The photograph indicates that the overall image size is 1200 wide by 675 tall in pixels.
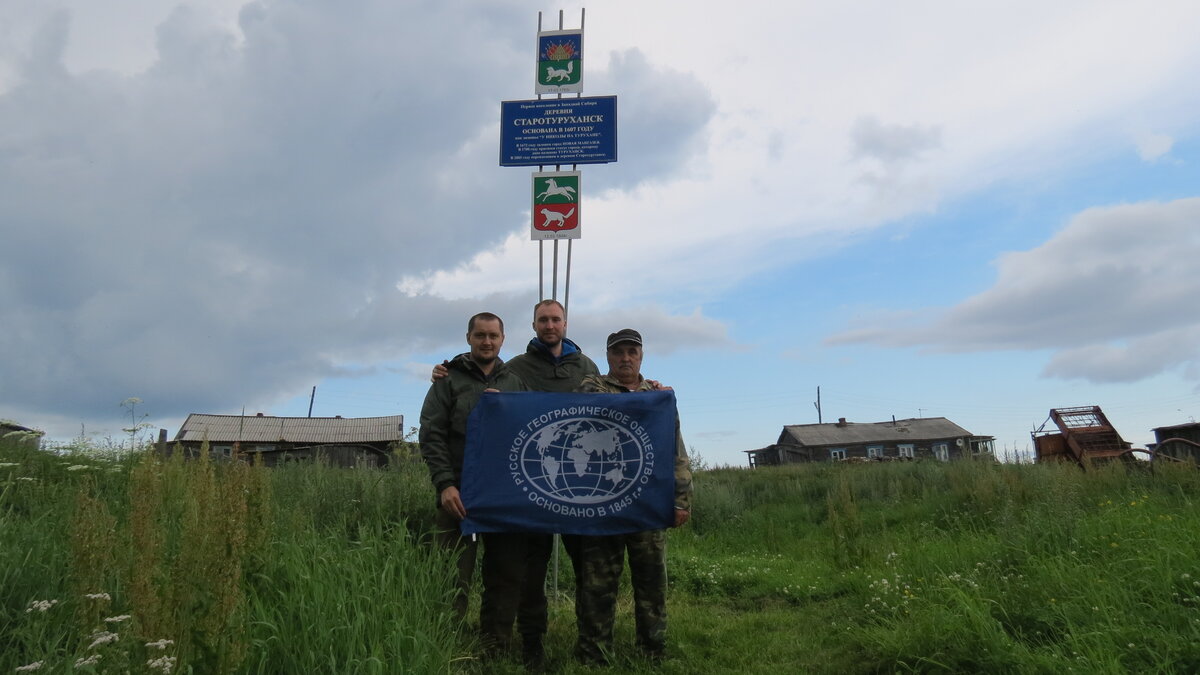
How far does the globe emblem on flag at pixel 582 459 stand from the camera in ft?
16.3

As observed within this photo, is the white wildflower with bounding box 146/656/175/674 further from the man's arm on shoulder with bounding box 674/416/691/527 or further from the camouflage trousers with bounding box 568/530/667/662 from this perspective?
the man's arm on shoulder with bounding box 674/416/691/527

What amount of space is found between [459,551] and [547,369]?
4.61 feet

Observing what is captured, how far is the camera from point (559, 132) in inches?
323

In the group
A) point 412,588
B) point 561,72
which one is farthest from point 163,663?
point 561,72

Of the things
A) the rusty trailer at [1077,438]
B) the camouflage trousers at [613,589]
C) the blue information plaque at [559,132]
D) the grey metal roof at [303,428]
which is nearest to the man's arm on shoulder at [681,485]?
the camouflage trousers at [613,589]

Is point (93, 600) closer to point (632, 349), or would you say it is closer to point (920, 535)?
point (632, 349)

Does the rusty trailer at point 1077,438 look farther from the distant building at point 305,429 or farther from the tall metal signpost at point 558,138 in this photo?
the distant building at point 305,429

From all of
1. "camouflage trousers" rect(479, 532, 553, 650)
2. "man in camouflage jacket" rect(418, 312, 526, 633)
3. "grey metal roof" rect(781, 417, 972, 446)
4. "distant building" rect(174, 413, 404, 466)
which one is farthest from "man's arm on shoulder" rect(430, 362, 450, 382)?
"grey metal roof" rect(781, 417, 972, 446)

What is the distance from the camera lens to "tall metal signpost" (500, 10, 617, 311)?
7871 millimetres

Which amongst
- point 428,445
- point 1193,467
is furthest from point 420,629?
point 1193,467

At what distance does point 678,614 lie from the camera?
6.16 m

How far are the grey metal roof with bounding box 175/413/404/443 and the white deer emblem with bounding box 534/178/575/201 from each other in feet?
91.5

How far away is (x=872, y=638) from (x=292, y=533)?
375 centimetres

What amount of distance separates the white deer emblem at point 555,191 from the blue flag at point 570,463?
340 centimetres
